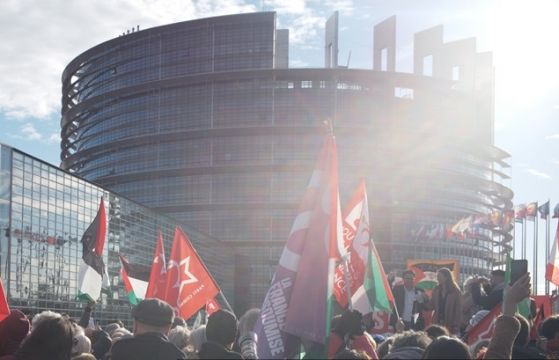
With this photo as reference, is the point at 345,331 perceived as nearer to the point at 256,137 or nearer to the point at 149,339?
the point at 149,339

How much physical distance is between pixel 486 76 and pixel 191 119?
1386 inches

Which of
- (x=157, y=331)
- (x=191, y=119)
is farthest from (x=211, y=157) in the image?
(x=157, y=331)

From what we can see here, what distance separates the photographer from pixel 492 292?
29.9ft

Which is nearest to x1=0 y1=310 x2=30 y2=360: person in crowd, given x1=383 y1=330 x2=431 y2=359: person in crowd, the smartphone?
x1=383 y1=330 x2=431 y2=359: person in crowd

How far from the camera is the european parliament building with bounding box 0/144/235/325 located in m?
34.5

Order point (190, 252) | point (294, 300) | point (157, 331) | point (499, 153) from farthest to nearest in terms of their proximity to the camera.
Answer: point (499, 153) → point (190, 252) → point (157, 331) → point (294, 300)

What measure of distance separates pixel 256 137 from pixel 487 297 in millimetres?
71740

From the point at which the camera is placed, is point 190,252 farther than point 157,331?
Yes

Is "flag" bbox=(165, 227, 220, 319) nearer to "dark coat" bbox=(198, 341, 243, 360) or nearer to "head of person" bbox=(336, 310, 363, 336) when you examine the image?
"head of person" bbox=(336, 310, 363, 336)

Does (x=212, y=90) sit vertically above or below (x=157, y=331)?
above

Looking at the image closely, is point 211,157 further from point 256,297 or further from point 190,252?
point 190,252

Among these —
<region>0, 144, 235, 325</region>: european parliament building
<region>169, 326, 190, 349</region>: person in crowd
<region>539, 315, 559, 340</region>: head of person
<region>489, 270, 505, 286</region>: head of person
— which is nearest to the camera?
<region>539, 315, 559, 340</region>: head of person

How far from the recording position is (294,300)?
541 centimetres

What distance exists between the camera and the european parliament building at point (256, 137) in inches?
3150
